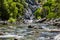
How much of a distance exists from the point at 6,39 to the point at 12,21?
4110 centimetres

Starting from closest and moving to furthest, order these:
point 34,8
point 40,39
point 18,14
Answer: point 40,39
point 18,14
point 34,8

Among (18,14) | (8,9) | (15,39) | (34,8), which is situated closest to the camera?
(15,39)

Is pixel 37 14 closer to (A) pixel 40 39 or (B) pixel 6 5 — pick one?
(B) pixel 6 5

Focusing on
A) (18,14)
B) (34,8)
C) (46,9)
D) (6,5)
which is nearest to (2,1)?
(6,5)

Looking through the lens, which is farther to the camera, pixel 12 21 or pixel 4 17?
pixel 4 17

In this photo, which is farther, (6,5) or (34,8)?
(34,8)

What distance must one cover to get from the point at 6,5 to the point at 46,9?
2449cm

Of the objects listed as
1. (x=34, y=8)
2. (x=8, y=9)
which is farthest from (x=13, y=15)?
(x=34, y=8)

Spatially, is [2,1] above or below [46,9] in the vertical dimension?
above

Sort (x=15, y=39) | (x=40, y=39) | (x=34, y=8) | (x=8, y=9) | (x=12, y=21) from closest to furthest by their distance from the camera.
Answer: (x=15, y=39) → (x=40, y=39) → (x=12, y=21) → (x=8, y=9) → (x=34, y=8)

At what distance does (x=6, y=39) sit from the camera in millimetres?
24953

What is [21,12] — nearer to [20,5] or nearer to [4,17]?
[20,5]

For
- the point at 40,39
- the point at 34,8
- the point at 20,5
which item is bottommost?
the point at 34,8

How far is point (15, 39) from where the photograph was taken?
79.0ft
